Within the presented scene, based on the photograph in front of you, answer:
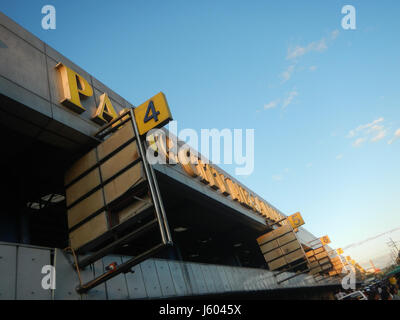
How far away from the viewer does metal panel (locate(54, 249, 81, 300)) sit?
25.6 feet

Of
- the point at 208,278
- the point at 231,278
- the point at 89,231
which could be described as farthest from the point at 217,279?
the point at 89,231

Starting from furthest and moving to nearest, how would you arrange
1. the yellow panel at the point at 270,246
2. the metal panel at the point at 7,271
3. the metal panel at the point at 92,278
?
1. the yellow panel at the point at 270,246
2. the metal panel at the point at 92,278
3. the metal panel at the point at 7,271

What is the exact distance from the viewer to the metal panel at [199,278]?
1557cm

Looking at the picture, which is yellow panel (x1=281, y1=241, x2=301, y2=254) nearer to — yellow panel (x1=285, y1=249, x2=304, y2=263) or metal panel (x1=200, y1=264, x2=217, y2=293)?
yellow panel (x1=285, y1=249, x2=304, y2=263)

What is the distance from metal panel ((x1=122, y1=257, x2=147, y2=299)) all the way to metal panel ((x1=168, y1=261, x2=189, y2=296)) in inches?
102

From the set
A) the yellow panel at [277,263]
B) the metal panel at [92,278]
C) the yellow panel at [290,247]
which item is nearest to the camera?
the metal panel at [92,278]

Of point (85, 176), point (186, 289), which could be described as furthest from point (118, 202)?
point (186, 289)

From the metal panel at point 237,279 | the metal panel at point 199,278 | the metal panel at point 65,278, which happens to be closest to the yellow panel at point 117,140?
the metal panel at point 65,278

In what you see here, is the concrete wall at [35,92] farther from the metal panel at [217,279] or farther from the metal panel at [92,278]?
the metal panel at [217,279]

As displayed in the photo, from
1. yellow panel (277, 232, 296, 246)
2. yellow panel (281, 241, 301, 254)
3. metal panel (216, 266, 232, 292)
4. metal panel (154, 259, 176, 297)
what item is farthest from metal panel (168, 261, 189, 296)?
yellow panel (277, 232, 296, 246)

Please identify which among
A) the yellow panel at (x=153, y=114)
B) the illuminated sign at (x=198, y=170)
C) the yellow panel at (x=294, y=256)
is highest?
the illuminated sign at (x=198, y=170)

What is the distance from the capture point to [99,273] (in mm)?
9219

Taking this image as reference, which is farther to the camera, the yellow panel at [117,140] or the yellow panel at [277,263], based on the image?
the yellow panel at [277,263]

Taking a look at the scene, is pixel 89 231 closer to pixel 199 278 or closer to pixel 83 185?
pixel 83 185
